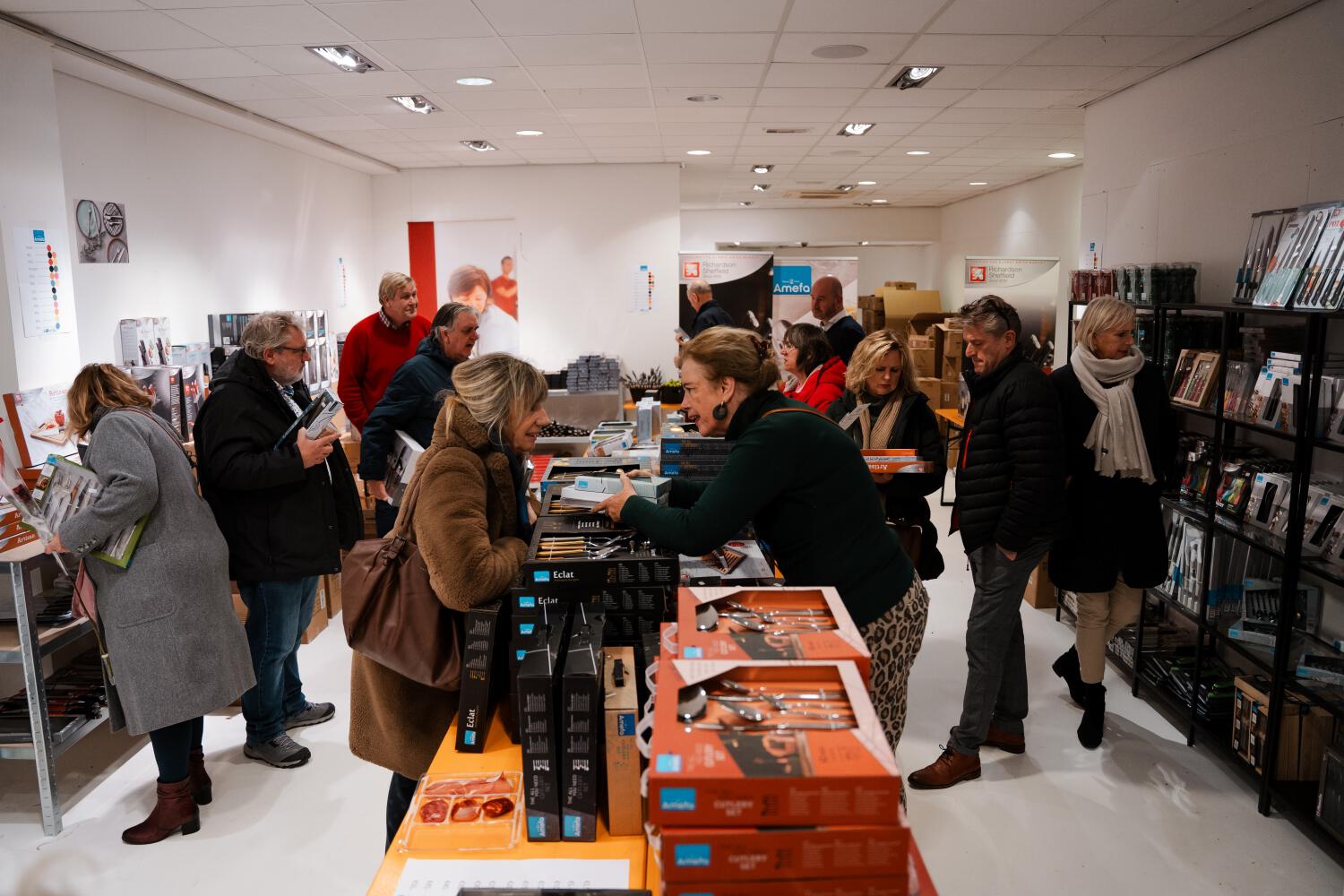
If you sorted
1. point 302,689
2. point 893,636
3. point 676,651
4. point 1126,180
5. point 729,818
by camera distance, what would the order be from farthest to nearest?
1. point 1126,180
2. point 302,689
3. point 893,636
4. point 676,651
5. point 729,818

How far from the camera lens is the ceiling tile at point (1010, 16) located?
12.3 feet

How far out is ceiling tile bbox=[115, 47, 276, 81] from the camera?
14.4 feet

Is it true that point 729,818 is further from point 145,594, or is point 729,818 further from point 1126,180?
point 1126,180

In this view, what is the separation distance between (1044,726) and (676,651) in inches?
127

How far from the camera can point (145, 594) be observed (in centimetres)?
295

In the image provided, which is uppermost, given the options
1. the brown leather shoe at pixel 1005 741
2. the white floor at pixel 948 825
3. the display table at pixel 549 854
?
→ the display table at pixel 549 854

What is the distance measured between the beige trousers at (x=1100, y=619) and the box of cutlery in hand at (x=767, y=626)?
2.65 metres

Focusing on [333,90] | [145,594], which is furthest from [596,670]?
[333,90]

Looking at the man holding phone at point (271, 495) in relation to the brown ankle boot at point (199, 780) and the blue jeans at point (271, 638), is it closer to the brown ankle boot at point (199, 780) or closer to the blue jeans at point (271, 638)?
the blue jeans at point (271, 638)

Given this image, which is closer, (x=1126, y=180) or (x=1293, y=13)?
(x=1293, y=13)

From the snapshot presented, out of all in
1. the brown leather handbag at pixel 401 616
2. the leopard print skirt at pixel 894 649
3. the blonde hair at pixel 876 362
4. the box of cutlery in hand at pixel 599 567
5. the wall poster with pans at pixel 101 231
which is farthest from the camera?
the wall poster with pans at pixel 101 231

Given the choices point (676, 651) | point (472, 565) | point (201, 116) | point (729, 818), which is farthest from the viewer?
point (201, 116)

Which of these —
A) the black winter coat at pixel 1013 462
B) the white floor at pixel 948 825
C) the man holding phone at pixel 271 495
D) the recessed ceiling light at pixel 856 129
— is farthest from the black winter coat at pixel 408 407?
the recessed ceiling light at pixel 856 129

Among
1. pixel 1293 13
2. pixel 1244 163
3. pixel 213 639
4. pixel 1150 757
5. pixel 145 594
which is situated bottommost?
pixel 1150 757
